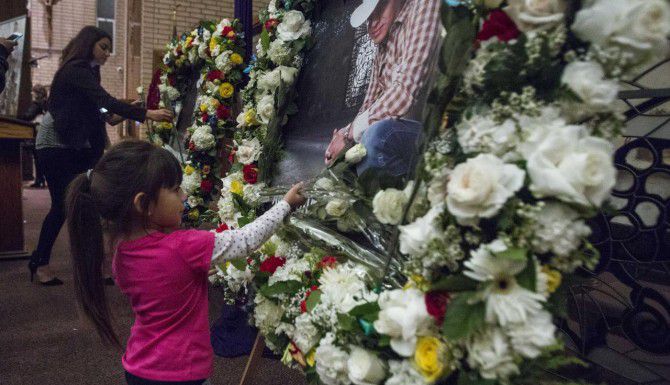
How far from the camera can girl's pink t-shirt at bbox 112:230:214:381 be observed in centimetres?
158

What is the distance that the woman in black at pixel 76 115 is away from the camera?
135 inches

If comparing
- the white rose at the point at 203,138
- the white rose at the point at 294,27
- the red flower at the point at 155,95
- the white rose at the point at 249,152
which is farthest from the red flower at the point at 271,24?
the red flower at the point at 155,95

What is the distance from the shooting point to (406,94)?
1418mm

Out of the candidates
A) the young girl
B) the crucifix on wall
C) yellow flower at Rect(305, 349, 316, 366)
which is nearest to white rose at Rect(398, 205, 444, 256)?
yellow flower at Rect(305, 349, 316, 366)

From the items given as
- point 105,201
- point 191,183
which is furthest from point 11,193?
point 105,201

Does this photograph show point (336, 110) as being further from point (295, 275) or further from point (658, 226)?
point (658, 226)

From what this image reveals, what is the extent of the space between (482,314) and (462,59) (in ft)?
1.52

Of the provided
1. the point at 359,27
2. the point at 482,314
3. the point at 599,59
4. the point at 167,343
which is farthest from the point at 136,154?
the point at 599,59

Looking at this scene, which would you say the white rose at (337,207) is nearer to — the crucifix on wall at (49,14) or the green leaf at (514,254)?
the green leaf at (514,254)

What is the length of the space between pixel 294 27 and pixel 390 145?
3.03 feet

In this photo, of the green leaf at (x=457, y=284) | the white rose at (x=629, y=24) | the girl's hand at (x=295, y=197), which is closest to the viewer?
the white rose at (x=629, y=24)

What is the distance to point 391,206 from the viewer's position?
1188 mm

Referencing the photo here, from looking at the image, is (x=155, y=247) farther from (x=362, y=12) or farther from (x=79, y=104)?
(x=79, y=104)

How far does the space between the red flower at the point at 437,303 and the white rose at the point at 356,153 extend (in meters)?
0.61
